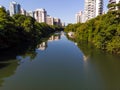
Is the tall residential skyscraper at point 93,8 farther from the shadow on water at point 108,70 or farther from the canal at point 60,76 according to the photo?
the canal at point 60,76

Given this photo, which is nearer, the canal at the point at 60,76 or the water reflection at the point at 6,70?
the canal at the point at 60,76

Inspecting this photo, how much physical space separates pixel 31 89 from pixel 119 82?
6.91 m

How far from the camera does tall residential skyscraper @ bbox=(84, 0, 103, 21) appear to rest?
117 meters

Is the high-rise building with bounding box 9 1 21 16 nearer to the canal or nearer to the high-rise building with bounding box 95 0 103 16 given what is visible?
the high-rise building with bounding box 95 0 103 16

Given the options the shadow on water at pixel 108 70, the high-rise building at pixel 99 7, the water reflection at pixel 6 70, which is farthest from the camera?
the high-rise building at pixel 99 7

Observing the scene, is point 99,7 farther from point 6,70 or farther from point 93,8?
point 6,70

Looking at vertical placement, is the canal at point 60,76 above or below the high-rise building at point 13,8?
below

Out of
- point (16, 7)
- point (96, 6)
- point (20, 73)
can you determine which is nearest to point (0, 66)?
point (20, 73)

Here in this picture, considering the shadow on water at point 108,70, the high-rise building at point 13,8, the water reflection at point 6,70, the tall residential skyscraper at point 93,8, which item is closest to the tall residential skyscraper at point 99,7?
the tall residential skyscraper at point 93,8

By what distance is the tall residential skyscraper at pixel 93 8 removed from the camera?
383 feet

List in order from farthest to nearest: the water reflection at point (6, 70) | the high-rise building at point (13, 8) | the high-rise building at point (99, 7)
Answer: the high-rise building at point (13, 8), the high-rise building at point (99, 7), the water reflection at point (6, 70)

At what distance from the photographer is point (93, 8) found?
122625 mm

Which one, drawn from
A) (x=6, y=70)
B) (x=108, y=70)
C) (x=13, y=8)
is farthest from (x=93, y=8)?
(x=6, y=70)

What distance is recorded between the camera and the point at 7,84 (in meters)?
18.0
